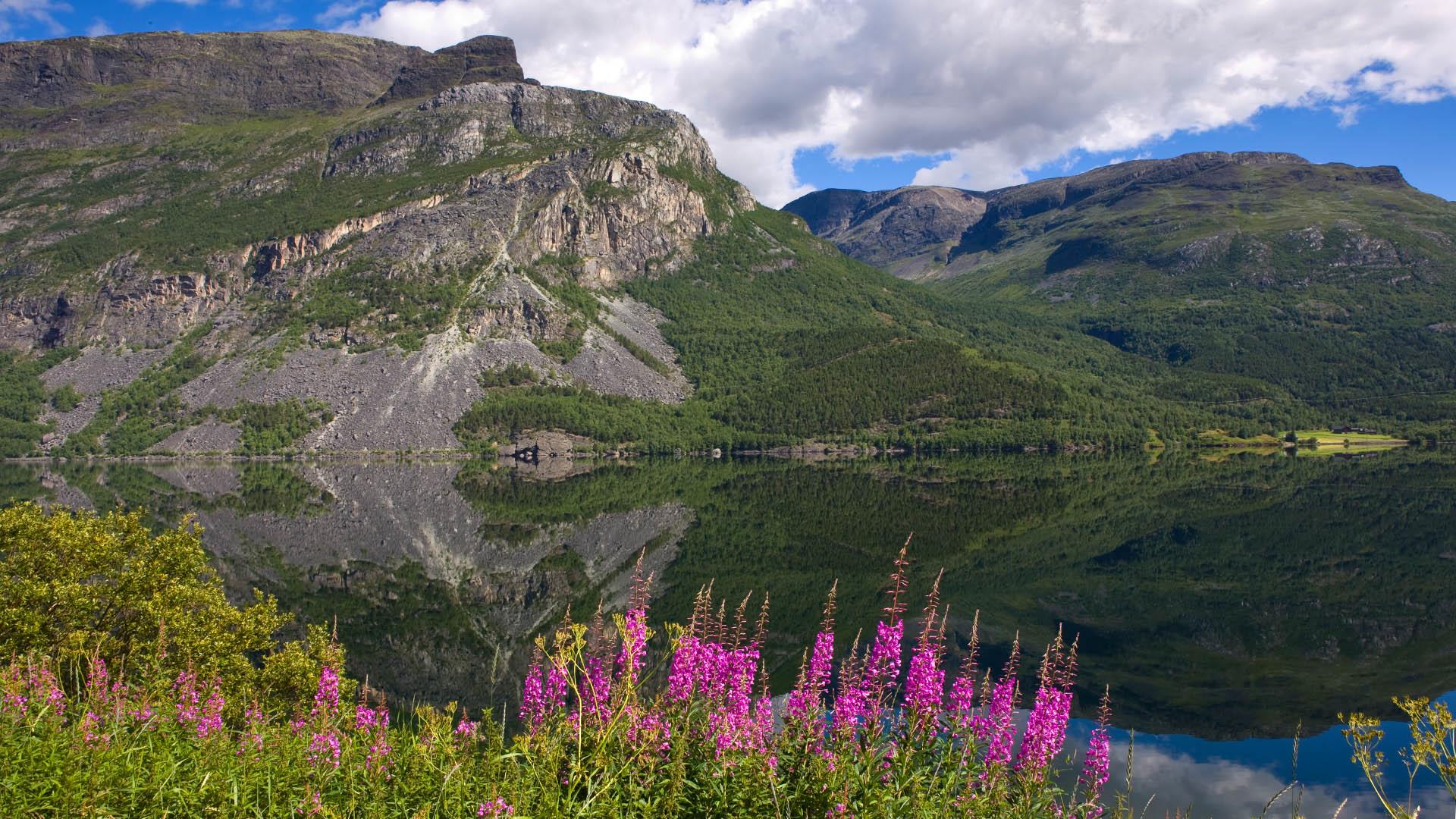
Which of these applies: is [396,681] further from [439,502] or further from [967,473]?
[967,473]

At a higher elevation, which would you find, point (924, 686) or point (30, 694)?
point (924, 686)

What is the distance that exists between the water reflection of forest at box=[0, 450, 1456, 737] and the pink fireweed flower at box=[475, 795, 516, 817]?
59.9 ft

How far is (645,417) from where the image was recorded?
19638cm

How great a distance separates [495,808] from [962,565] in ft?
148

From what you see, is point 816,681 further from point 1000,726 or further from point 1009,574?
point 1009,574

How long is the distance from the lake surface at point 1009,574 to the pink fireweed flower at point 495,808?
28.8ft

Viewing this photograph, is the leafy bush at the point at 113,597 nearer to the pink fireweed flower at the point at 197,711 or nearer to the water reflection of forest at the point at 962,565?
the pink fireweed flower at the point at 197,711

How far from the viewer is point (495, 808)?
24.5 ft

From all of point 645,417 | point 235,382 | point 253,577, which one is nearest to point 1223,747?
point 253,577

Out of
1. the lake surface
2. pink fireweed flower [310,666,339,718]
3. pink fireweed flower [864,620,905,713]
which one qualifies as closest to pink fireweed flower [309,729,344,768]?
pink fireweed flower [310,666,339,718]

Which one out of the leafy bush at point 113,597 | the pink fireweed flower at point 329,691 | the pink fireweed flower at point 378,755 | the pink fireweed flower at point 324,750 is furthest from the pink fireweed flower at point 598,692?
the leafy bush at point 113,597

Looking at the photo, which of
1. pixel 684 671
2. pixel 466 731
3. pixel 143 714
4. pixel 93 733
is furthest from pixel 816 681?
pixel 143 714

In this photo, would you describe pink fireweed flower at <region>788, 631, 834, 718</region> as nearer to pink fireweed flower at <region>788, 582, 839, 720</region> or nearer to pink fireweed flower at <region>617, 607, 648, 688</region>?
pink fireweed flower at <region>788, 582, 839, 720</region>

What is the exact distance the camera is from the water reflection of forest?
30.2 metres
